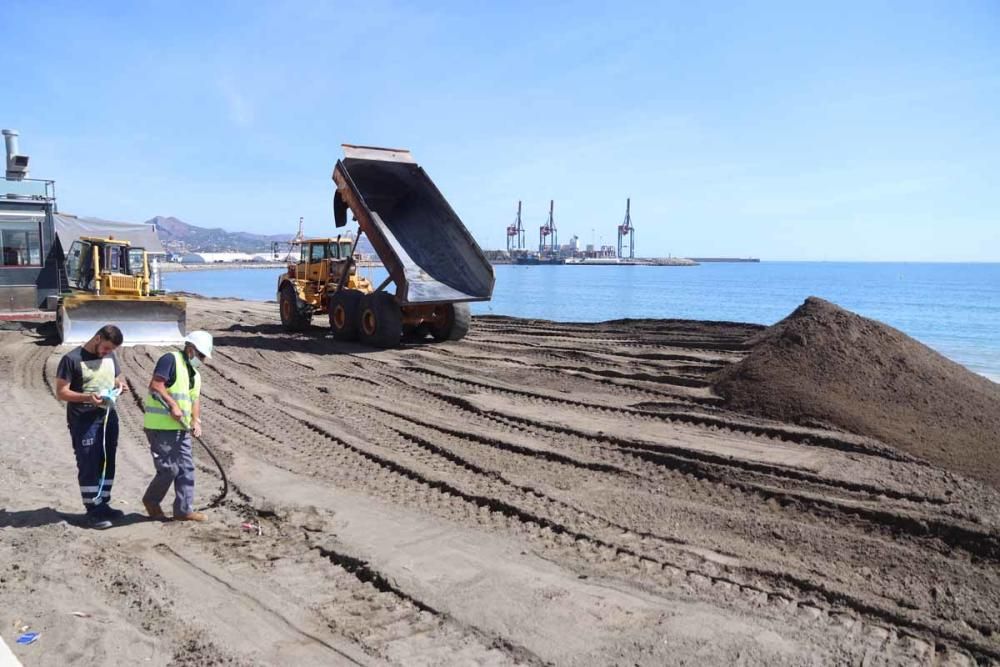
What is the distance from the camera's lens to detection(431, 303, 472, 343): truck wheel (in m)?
14.7

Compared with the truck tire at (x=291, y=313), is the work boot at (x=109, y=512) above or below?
below

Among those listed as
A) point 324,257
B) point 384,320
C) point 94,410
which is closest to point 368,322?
point 384,320

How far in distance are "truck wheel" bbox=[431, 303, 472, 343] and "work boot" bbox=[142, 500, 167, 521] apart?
31.3 ft

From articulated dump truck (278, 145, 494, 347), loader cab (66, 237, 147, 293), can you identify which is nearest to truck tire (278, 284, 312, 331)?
articulated dump truck (278, 145, 494, 347)

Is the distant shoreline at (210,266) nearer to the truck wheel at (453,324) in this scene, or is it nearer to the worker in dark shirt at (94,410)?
the truck wheel at (453,324)

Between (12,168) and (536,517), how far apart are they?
18.2m

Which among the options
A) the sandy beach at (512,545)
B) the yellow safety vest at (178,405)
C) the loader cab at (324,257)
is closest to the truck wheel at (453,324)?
the loader cab at (324,257)

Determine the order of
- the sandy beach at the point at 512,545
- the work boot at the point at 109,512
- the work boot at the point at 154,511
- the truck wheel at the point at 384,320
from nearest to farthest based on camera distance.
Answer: the sandy beach at the point at 512,545
the work boot at the point at 109,512
the work boot at the point at 154,511
the truck wheel at the point at 384,320

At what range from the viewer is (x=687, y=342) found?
14.0 meters

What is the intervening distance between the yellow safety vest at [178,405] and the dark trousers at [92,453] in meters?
0.39

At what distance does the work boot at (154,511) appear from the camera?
207 inches

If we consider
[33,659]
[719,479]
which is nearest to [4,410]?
[33,659]

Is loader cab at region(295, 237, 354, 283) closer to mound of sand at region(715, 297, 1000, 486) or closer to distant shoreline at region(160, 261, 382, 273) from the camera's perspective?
mound of sand at region(715, 297, 1000, 486)

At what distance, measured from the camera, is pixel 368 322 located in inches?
572
